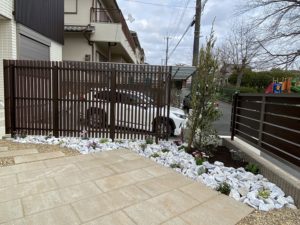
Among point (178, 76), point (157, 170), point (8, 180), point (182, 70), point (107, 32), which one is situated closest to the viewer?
point (8, 180)

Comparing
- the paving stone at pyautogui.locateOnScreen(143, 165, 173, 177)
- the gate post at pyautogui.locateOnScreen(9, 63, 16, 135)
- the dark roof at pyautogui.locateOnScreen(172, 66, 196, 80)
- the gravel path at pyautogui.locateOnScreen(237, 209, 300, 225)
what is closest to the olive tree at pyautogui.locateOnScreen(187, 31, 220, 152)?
the paving stone at pyautogui.locateOnScreen(143, 165, 173, 177)

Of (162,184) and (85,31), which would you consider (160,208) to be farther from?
(85,31)

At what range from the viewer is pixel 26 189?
140 inches

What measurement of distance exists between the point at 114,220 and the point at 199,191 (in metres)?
1.44

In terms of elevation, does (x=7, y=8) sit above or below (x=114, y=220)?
above

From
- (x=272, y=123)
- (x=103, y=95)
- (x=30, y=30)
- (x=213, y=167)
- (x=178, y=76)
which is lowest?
(x=213, y=167)

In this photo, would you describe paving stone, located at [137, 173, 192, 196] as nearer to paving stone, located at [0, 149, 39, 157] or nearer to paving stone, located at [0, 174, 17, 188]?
paving stone, located at [0, 174, 17, 188]

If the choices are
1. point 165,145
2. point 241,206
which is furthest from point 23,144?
point 241,206

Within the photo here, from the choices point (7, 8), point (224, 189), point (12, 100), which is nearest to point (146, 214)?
point (224, 189)

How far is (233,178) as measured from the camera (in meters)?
4.10

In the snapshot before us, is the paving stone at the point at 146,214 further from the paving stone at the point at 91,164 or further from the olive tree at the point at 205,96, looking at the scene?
the olive tree at the point at 205,96

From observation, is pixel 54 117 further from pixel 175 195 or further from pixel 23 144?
pixel 175 195

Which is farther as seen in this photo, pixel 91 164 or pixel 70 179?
pixel 91 164

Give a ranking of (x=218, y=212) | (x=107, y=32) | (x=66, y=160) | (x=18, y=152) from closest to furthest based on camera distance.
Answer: (x=218, y=212) → (x=66, y=160) → (x=18, y=152) → (x=107, y=32)
